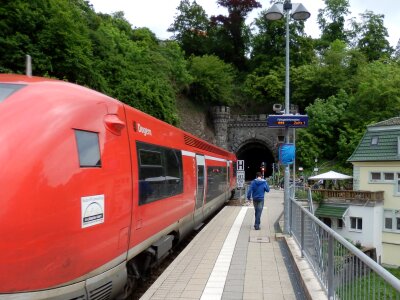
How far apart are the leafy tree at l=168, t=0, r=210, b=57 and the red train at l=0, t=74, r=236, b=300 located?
215 ft

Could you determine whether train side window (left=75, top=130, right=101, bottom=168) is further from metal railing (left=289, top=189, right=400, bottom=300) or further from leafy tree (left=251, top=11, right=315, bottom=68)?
leafy tree (left=251, top=11, right=315, bottom=68)

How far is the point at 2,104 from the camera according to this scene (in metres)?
4.11

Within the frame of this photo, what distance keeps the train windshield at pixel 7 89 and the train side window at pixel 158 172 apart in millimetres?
1998

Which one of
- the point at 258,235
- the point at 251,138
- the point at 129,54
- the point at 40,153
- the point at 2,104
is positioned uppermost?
the point at 129,54

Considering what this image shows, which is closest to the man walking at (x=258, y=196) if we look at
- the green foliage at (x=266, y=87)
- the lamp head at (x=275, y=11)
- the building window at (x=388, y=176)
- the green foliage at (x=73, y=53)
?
the lamp head at (x=275, y=11)

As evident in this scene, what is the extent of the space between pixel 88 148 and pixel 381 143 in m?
31.7

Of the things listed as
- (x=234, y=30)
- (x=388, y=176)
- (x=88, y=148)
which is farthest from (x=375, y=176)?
(x=234, y=30)

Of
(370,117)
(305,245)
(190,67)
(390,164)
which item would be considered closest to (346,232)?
(390,164)

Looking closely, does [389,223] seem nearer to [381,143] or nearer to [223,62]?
[381,143]

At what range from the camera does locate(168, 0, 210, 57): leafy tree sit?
69625mm

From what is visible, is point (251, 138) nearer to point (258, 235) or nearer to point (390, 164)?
point (390, 164)

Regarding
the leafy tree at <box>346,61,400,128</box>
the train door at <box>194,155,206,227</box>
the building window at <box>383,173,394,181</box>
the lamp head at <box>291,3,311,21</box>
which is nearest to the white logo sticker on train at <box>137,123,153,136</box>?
the train door at <box>194,155,206,227</box>

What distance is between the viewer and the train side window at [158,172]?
6.20 meters

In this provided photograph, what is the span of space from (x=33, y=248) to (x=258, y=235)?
826 cm
